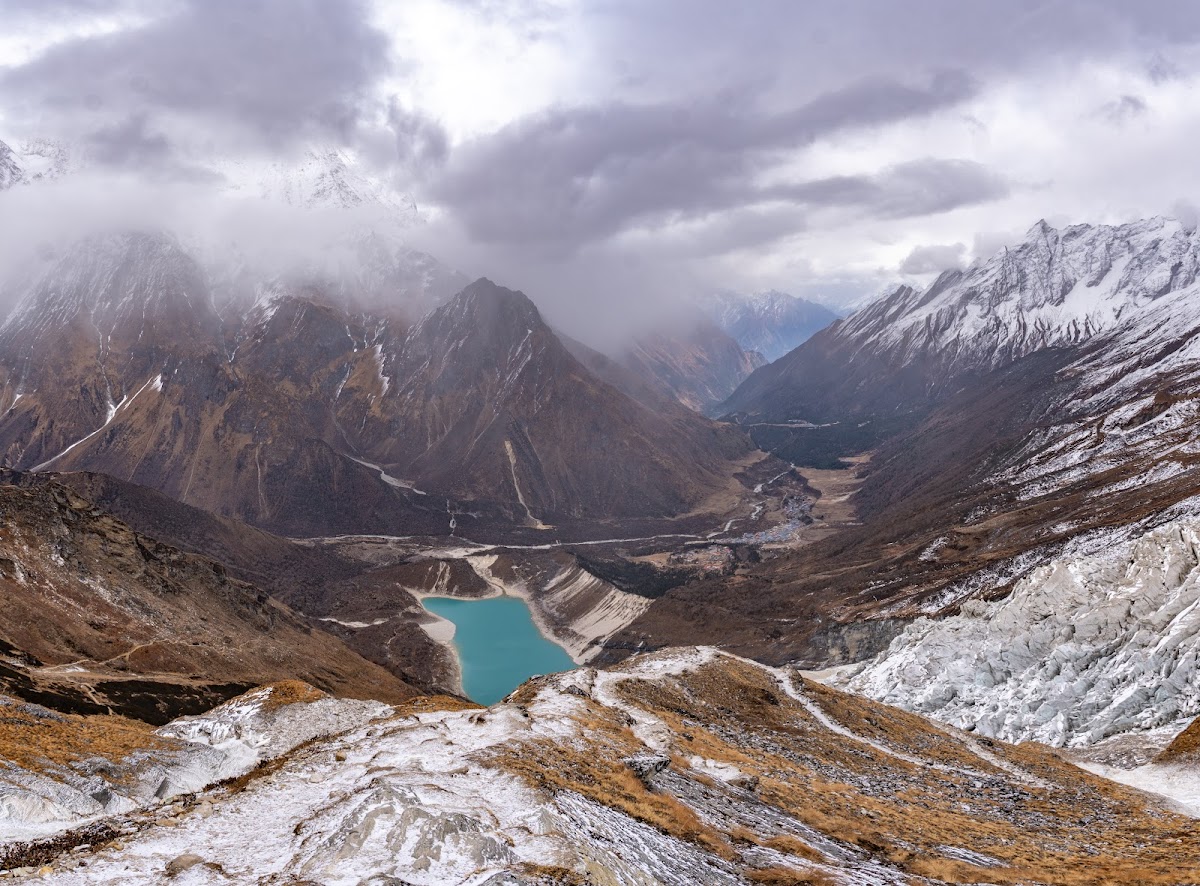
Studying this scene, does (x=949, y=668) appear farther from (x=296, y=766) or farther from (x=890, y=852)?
(x=296, y=766)

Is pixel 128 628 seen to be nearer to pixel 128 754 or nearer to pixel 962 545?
pixel 128 754

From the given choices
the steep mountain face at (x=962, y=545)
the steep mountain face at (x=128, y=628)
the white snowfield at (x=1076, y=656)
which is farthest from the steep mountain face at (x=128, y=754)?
the steep mountain face at (x=962, y=545)

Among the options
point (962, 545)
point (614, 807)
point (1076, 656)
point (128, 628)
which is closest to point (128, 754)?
point (614, 807)

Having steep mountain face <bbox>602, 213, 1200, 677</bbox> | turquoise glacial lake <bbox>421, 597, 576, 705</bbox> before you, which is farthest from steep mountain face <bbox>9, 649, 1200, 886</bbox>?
turquoise glacial lake <bbox>421, 597, 576, 705</bbox>

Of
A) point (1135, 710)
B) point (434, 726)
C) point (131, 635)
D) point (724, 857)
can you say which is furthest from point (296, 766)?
point (1135, 710)

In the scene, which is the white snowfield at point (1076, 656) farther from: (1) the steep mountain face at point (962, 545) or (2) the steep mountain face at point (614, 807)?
(1) the steep mountain face at point (962, 545)
